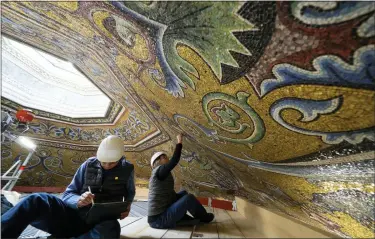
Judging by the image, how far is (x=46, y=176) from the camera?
19.2 feet

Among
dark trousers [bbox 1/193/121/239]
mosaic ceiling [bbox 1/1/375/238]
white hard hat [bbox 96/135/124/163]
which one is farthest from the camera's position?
white hard hat [bbox 96/135/124/163]

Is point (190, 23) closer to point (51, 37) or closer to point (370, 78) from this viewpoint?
point (370, 78)

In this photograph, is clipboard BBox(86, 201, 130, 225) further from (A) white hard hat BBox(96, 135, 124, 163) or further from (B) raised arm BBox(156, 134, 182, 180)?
(B) raised arm BBox(156, 134, 182, 180)

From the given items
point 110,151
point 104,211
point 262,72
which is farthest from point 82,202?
point 262,72

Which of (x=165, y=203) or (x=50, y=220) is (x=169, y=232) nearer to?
(x=165, y=203)

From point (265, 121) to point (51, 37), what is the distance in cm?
226

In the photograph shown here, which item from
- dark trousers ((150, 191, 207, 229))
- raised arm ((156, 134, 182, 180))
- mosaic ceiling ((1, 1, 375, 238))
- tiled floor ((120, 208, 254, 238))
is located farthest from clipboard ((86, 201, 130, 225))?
mosaic ceiling ((1, 1, 375, 238))

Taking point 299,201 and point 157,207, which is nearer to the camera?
point 299,201

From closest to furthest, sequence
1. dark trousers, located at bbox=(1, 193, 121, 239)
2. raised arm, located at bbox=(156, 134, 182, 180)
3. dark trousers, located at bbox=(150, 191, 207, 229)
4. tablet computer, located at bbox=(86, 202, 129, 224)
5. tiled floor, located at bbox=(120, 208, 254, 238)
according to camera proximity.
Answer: dark trousers, located at bbox=(1, 193, 121, 239)
tablet computer, located at bbox=(86, 202, 129, 224)
tiled floor, located at bbox=(120, 208, 254, 238)
raised arm, located at bbox=(156, 134, 182, 180)
dark trousers, located at bbox=(150, 191, 207, 229)

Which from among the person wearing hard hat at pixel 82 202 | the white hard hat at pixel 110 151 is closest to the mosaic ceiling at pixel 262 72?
the white hard hat at pixel 110 151

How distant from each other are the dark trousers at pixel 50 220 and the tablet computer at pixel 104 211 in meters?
0.06

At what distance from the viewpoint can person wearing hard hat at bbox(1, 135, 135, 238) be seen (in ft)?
5.13

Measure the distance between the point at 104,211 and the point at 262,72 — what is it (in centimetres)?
160

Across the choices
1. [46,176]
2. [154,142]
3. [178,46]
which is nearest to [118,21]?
[178,46]
